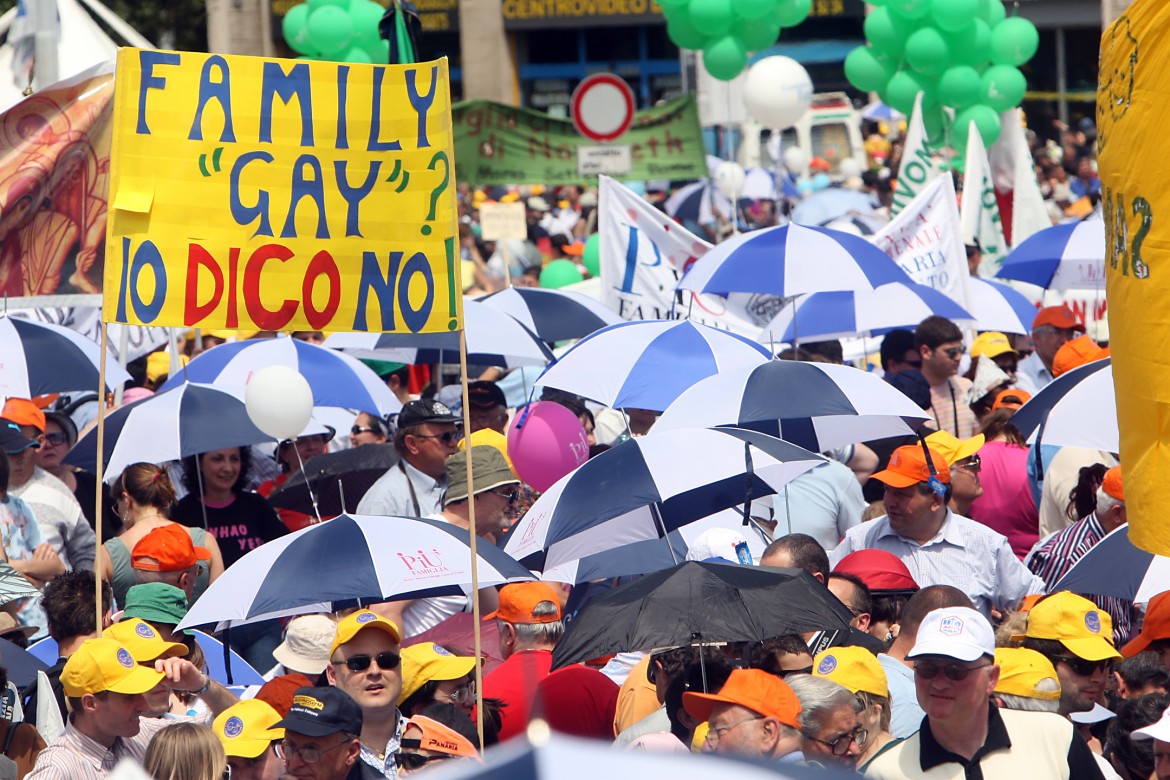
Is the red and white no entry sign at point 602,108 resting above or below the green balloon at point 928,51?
below

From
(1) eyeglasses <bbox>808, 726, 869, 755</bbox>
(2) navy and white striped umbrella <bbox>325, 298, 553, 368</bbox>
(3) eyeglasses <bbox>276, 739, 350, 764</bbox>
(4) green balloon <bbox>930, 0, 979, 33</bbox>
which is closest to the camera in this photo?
(1) eyeglasses <bbox>808, 726, 869, 755</bbox>

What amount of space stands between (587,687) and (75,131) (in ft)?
12.2

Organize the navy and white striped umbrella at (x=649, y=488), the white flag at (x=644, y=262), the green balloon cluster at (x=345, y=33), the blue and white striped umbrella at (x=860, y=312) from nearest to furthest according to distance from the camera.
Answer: the navy and white striped umbrella at (x=649, y=488) < the blue and white striped umbrella at (x=860, y=312) < the white flag at (x=644, y=262) < the green balloon cluster at (x=345, y=33)

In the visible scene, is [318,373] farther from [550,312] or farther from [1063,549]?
[1063,549]

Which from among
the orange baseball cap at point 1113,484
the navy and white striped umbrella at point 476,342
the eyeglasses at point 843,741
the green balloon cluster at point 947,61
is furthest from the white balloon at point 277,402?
the green balloon cluster at point 947,61

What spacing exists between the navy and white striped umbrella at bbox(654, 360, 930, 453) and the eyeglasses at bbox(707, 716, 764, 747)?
2.87 metres

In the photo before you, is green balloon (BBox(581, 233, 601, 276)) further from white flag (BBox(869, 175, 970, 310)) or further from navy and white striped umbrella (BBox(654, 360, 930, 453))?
navy and white striped umbrella (BBox(654, 360, 930, 453))

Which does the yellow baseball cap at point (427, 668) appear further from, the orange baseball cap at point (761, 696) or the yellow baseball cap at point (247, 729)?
the orange baseball cap at point (761, 696)

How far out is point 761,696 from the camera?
4129 millimetres

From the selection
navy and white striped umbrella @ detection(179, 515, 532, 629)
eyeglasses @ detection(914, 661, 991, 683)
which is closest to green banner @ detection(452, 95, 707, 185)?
navy and white striped umbrella @ detection(179, 515, 532, 629)

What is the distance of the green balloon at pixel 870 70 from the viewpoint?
16.8 m

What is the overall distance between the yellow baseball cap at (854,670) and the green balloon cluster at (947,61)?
36.8 feet

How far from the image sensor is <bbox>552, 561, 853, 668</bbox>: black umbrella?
195 inches

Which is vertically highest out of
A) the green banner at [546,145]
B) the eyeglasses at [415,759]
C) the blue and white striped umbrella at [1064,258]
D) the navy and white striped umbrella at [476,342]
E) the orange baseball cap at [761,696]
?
the green banner at [546,145]
